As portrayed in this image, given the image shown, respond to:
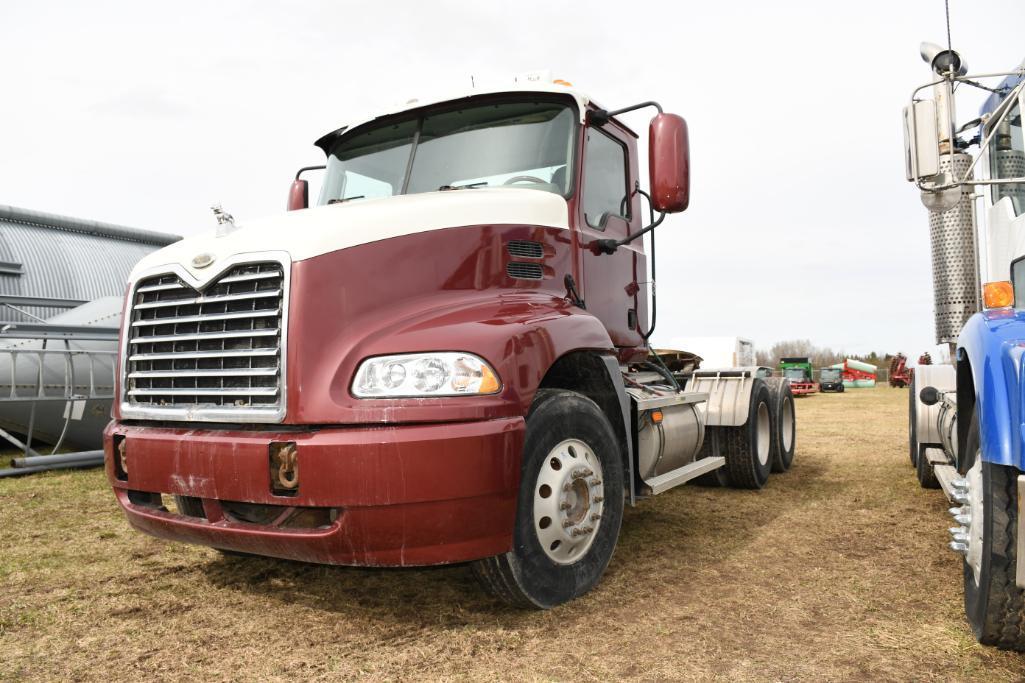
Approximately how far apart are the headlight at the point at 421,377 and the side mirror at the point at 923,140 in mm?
2676

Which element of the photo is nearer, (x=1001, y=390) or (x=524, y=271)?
(x=1001, y=390)

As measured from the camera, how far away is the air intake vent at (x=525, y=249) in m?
3.91

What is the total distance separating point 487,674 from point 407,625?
0.66 meters

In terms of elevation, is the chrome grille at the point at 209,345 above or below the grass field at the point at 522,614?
above

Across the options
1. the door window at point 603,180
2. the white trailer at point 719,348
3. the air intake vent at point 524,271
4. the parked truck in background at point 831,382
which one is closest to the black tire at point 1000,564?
the air intake vent at point 524,271

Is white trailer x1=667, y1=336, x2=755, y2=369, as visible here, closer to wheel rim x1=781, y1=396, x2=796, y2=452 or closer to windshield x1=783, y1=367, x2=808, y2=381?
windshield x1=783, y1=367, x2=808, y2=381

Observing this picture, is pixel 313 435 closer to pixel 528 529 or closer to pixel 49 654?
pixel 528 529

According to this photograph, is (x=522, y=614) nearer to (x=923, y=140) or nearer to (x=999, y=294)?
(x=923, y=140)

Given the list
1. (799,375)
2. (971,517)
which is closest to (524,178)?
(971,517)

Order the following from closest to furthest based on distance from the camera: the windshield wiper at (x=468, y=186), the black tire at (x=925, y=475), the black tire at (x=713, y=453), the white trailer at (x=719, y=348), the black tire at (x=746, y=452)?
the windshield wiper at (x=468, y=186)
the black tire at (x=925, y=475)
the black tire at (x=746, y=452)
the black tire at (x=713, y=453)
the white trailer at (x=719, y=348)

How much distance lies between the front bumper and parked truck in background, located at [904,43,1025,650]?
1831 mm

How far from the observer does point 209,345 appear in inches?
133

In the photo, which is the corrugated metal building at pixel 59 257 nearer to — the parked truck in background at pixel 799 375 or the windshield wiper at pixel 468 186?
the windshield wiper at pixel 468 186

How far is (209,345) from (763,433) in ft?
18.8
